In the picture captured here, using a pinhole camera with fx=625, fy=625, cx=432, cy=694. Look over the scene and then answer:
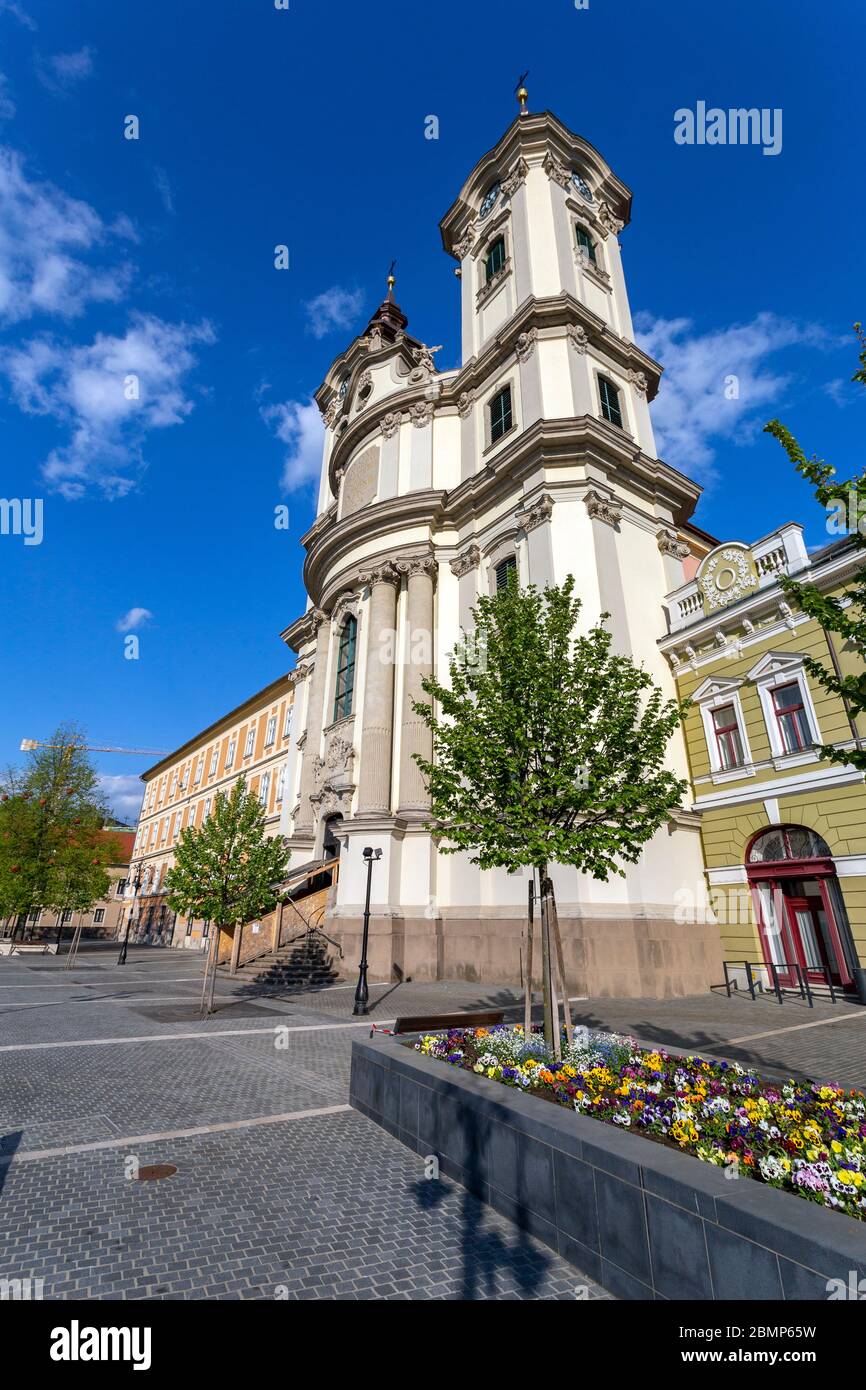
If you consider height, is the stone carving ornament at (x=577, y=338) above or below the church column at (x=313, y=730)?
above

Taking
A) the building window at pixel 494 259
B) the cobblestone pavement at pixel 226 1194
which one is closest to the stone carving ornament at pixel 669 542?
the building window at pixel 494 259

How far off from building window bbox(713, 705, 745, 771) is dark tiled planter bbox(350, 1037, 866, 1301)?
640 inches

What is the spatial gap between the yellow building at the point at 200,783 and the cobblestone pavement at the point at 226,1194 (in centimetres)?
2510

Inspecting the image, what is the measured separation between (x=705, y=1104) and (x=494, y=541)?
795 inches

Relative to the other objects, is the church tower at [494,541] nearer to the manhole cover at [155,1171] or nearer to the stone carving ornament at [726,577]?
the stone carving ornament at [726,577]

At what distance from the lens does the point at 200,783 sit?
50.2 metres

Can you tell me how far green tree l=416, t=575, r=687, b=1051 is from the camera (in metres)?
8.01

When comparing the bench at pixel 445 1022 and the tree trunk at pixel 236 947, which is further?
the tree trunk at pixel 236 947

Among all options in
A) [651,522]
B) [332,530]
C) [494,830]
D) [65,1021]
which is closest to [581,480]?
[651,522]

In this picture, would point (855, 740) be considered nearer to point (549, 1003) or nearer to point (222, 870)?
point (549, 1003)

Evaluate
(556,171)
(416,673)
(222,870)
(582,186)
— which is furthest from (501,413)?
(222,870)

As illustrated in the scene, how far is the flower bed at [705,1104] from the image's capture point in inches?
142

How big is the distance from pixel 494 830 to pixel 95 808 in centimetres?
4066
